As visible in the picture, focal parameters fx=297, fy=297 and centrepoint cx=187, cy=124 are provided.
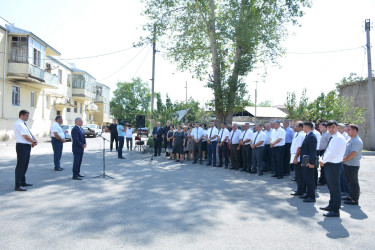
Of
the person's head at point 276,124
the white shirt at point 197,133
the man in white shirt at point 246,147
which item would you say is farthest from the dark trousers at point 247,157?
the white shirt at point 197,133

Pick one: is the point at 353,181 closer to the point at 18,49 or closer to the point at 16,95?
the point at 18,49

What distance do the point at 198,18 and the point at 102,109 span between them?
4465 cm

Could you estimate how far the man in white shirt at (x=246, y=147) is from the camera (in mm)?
11695

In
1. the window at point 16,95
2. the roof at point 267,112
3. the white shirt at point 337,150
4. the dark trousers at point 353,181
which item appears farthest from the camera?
the roof at point 267,112

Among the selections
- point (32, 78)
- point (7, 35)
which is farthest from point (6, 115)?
point (7, 35)

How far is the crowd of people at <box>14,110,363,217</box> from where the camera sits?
6.24m

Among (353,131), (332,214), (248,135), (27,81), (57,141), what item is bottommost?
(332,214)

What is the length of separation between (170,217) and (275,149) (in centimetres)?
626

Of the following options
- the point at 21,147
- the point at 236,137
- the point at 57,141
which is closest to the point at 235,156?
the point at 236,137

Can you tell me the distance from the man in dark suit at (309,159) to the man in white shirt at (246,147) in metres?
4.39

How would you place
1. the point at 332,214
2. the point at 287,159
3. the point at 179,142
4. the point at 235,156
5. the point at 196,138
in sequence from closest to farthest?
1. the point at 332,214
2. the point at 287,159
3. the point at 235,156
4. the point at 196,138
5. the point at 179,142

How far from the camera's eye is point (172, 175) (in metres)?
10.3

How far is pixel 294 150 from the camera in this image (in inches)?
320

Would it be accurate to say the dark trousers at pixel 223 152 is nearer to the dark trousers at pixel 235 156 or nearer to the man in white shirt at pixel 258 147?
the dark trousers at pixel 235 156
